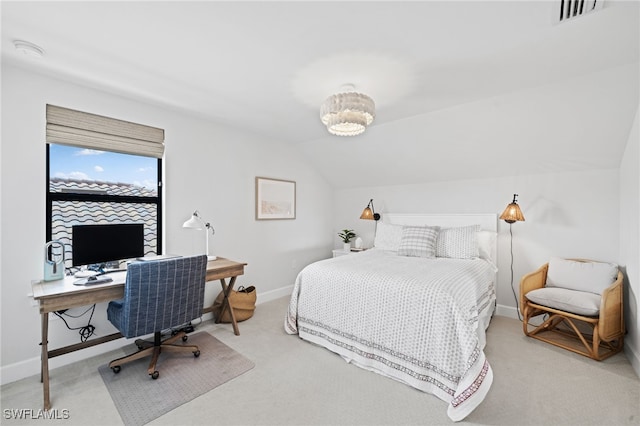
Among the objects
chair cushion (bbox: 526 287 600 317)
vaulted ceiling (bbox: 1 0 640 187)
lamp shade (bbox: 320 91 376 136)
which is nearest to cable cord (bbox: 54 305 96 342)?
vaulted ceiling (bbox: 1 0 640 187)

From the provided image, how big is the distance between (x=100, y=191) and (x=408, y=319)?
294 cm

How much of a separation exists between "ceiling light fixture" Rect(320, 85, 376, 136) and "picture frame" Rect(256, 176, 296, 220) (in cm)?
184

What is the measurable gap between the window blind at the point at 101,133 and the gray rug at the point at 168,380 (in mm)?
1904

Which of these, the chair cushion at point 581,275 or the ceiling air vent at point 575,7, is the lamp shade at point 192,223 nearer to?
the ceiling air vent at point 575,7

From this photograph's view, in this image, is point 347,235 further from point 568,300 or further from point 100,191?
point 100,191

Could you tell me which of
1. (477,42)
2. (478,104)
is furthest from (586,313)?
(477,42)

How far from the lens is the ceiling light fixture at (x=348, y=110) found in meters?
2.20

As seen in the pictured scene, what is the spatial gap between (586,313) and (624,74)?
6.18 ft

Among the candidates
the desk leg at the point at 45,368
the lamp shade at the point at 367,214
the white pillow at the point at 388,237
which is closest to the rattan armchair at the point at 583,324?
the white pillow at the point at 388,237

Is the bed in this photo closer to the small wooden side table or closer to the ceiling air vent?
the small wooden side table

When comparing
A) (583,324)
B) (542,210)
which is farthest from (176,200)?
(583,324)

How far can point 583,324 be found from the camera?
2.93 meters

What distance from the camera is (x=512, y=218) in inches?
123

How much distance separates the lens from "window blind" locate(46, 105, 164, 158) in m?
2.38
